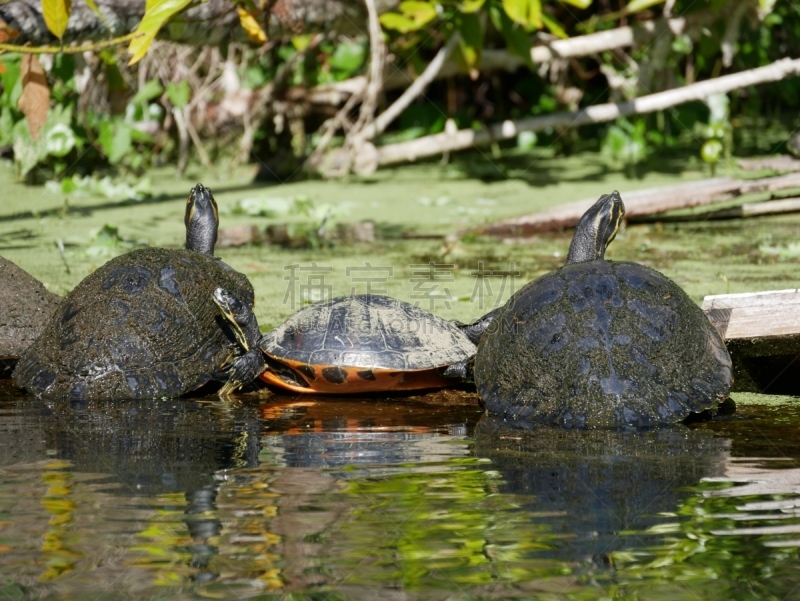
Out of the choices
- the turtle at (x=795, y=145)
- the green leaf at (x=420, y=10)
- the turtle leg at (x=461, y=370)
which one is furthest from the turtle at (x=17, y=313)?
the turtle at (x=795, y=145)

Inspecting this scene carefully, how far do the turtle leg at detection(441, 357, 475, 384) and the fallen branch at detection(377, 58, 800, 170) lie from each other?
4.61m

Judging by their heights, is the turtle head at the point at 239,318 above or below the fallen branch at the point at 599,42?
below

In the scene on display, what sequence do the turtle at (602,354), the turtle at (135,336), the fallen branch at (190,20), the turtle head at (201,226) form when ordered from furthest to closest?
1. the fallen branch at (190,20)
2. the turtle head at (201,226)
3. the turtle at (135,336)
4. the turtle at (602,354)

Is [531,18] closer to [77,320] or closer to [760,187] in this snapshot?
[760,187]

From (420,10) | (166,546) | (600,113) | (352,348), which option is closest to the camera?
(166,546)

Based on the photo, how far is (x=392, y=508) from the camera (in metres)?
2.74

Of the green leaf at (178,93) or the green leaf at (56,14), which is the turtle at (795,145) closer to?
the green leaf at (178,93)

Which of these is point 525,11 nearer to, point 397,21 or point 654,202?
point 397,21

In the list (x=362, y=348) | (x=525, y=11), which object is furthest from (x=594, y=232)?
(x=525, y=11)

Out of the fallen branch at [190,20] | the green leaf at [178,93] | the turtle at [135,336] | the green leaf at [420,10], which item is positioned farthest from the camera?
the green leaf at [178,93]

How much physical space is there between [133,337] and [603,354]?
6.37 feet

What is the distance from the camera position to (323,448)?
11.3 ft

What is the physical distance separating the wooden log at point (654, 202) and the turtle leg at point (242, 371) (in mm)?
3152

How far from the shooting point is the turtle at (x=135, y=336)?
13.6 ft
